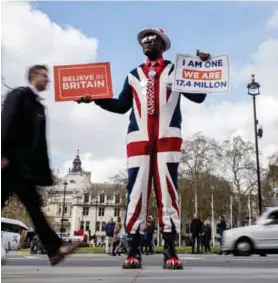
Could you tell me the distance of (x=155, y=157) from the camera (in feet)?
15.4

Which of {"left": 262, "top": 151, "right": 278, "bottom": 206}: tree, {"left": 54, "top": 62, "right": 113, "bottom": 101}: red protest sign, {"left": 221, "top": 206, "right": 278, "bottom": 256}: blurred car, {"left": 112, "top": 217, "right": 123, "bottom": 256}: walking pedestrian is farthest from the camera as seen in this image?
{"left": 262, "top": 151, "right": 278, "bottom": 206}: tree

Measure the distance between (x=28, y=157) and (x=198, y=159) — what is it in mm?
49863

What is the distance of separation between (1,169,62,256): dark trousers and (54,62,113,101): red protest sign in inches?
45.8

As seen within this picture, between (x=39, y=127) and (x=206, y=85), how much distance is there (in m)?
1.78

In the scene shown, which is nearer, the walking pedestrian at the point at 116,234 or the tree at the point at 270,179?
the walking pedestrian at the point at 116,234

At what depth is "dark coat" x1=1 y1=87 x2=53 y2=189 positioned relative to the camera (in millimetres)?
3396

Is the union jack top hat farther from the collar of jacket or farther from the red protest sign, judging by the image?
the red protest sign

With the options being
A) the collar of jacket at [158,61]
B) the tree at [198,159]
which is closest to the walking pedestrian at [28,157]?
the collar of jacket at [158,61]

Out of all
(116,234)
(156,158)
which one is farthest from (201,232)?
(156,158)

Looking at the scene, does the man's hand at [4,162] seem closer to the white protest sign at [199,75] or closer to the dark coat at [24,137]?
the dark coat at [24,137]

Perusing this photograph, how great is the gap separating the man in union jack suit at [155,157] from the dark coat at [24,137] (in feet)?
3.55

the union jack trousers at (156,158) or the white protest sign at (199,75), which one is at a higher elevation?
the white protest sign at (199,75)

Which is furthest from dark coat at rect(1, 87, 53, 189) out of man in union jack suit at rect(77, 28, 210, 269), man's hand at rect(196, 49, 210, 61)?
man's hand at rect(196, 49, 210, 61)

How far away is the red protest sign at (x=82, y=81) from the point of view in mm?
4527
